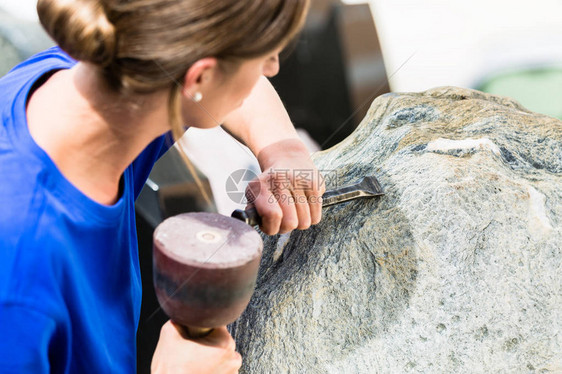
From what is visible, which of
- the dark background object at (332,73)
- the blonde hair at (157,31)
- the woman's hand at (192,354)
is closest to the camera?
the blonde hair at (157,31)

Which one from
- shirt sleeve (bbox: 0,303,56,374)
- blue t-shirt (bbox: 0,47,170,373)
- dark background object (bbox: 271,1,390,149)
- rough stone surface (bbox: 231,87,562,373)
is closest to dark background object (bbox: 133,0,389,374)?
dark background object (bbox: 271,1,390,149)

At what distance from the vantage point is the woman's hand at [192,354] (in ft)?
2.16

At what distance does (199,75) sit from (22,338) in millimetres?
331

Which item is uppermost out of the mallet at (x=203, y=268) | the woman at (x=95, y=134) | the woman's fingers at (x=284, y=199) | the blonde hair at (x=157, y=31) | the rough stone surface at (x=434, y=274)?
the blonde hair at (x=157, y=31)

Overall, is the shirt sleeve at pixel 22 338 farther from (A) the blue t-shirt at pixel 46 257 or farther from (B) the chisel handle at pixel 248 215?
(B) the chisel handle at pixel 248 215

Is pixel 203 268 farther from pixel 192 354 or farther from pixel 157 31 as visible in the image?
pixel 157 31

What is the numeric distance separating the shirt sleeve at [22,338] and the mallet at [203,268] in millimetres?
130

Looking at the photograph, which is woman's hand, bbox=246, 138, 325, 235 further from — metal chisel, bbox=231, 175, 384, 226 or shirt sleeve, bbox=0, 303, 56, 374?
shirt sleeve, bbox=0, 303, 56, 374

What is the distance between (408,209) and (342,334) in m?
0.21

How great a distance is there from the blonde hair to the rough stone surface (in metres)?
0.39

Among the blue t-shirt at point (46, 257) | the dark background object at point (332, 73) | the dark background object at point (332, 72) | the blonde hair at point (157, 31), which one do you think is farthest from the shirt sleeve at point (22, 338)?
the dark background object at point (332, 72)

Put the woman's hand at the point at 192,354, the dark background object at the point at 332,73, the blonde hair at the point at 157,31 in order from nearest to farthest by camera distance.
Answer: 1. the blonde hair at the point at 157,31
2. the woman's hand at the point at 192,354
3. the dark background object at the point at 332,73

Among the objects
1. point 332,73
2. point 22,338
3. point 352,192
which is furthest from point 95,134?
point 332,73

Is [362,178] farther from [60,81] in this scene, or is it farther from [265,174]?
[60,81]
